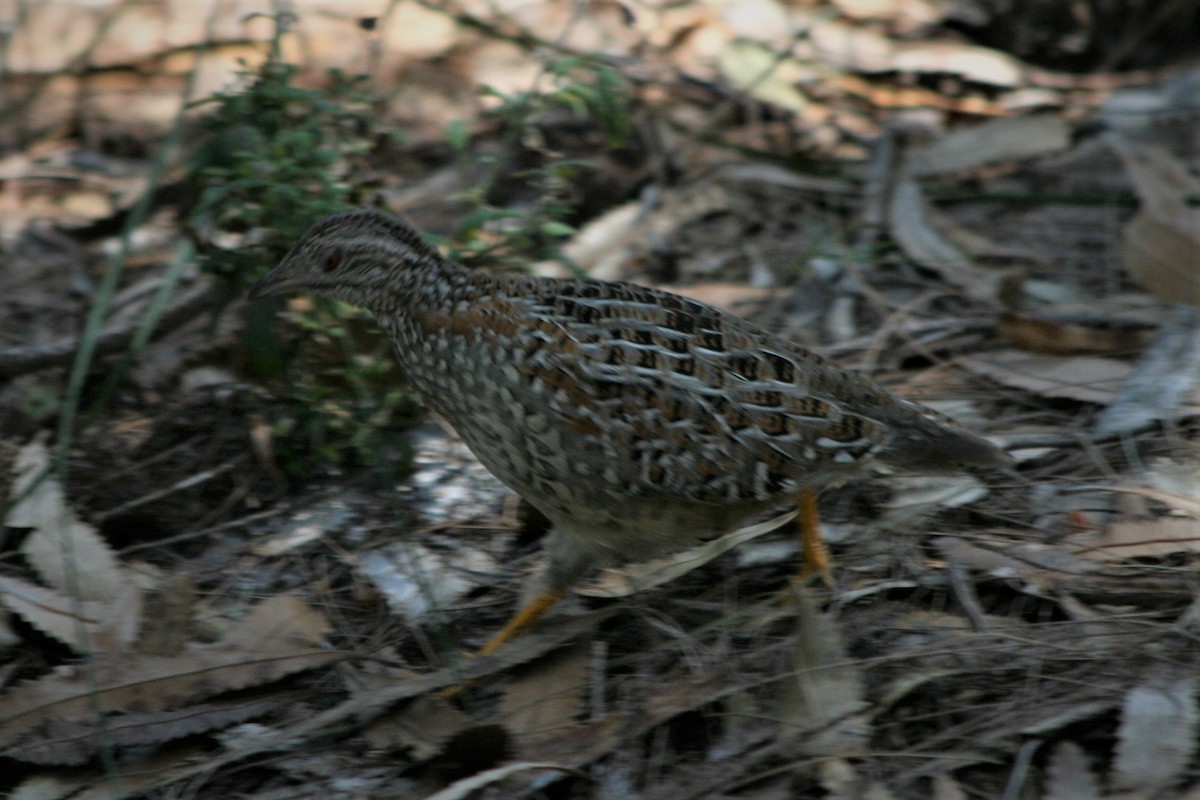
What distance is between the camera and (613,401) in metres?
3.94

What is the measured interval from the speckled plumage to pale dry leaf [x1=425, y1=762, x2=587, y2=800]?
845mm

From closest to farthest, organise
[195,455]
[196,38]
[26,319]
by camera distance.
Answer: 1. [195,455]
2. [26,319]
3. [196,38]

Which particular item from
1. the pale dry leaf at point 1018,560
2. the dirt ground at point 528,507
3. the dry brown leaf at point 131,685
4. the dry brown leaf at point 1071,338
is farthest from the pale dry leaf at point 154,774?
the dry brown leaf at point 1071,338

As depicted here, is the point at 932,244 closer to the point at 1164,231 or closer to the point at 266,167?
the point at 1164,231

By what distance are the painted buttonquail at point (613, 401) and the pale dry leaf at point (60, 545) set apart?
1069 millimetres

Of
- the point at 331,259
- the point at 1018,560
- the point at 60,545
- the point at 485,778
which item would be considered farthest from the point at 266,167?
the point at 1018,560

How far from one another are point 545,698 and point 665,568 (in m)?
0.74

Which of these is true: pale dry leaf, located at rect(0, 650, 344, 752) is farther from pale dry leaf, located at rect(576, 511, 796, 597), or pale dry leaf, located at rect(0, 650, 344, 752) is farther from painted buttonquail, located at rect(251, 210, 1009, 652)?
pale dry leaf, located at rect(576, 511, 796, 597)

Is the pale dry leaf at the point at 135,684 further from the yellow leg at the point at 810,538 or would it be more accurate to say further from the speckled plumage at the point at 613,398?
the yellow leg at the point at 810,538

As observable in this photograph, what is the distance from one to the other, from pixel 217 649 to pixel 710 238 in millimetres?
3548

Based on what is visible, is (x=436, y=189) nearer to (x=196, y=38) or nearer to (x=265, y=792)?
(x=196, y=38)

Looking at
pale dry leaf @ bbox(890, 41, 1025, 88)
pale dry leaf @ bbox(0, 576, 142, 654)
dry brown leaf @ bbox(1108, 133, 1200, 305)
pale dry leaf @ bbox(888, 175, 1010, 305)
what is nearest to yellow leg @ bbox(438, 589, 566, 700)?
pale dry leaf @ bbox(0, 576, 142, 654)

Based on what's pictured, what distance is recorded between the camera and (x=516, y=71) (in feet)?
23.7

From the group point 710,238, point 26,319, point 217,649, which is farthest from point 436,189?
point 217,649
